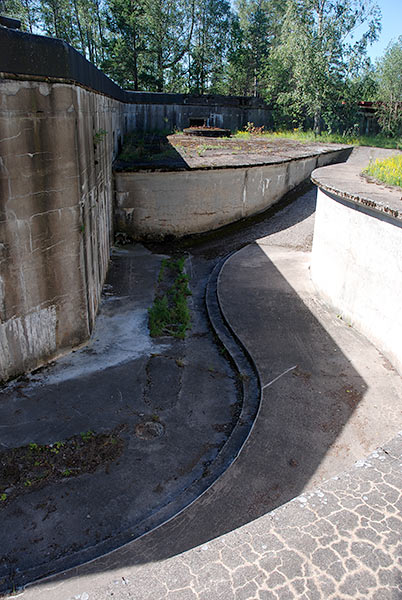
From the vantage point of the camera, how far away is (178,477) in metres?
4.27

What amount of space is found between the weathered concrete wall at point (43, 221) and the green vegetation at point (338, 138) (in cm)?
1479

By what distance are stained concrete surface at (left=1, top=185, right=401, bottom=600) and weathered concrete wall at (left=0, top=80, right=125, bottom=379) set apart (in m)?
2.59

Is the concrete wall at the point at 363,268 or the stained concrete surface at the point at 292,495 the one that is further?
the concrete wall at the point at 363,268

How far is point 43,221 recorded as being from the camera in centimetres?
543

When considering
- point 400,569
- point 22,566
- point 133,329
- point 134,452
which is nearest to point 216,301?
point 133,329

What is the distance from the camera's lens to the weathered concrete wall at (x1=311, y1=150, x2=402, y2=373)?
5742mm

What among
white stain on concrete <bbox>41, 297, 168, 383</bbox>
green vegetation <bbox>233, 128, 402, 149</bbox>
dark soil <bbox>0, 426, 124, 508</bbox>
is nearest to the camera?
dark soil <bbox>0, 426, 124, 508</bbox>

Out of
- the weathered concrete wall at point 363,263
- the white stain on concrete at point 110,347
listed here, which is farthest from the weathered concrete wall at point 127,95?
the weathered concrete wall at point 363,263

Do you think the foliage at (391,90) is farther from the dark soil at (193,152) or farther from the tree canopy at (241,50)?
the dark soil at (193,152)

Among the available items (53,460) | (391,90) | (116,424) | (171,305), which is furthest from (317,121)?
(53,460)

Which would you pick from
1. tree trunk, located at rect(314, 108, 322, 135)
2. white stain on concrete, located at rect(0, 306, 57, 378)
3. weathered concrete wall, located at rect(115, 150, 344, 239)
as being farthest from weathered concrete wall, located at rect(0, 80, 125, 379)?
tree trunk, located at rect(314, 108, 322, 135)

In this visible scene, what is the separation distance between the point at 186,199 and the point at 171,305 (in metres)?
4.37

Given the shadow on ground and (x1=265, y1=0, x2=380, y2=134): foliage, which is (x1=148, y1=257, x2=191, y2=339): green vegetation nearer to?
the shadow on ground

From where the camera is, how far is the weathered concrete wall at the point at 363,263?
574 cm
